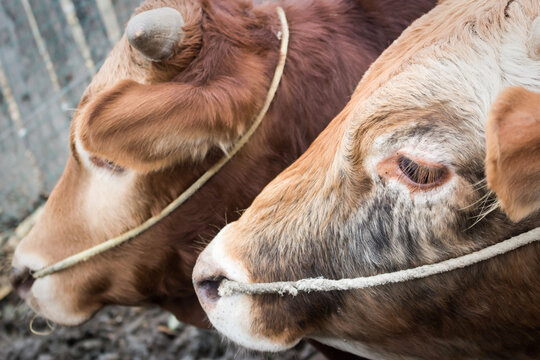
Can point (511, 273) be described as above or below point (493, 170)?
below

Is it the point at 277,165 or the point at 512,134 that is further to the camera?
the point at 277,165

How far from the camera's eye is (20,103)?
4.88 metres

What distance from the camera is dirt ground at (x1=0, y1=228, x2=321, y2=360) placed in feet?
11.6

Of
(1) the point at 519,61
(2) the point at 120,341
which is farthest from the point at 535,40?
(2) the point at 120,341

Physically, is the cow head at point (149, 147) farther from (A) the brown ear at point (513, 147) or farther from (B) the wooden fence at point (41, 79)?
(B) the wooden fence at point (41, 79)

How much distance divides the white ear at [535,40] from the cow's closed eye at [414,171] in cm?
32

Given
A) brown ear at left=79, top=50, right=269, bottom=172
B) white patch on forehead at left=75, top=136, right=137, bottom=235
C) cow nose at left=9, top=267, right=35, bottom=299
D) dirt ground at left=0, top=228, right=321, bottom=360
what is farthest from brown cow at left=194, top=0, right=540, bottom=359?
dirt ground at left=0, top=228, right=321, bottom=360

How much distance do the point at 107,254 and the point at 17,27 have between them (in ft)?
10.3

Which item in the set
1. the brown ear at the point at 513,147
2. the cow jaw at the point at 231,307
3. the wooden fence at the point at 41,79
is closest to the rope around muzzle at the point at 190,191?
the cow jaw at the point at 231,307

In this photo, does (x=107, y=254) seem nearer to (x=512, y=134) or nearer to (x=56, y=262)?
(x=56, y=262)

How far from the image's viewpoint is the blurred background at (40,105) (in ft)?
12.8

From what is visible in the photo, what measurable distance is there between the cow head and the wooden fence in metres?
2.75

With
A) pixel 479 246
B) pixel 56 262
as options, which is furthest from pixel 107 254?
pixel 479 246

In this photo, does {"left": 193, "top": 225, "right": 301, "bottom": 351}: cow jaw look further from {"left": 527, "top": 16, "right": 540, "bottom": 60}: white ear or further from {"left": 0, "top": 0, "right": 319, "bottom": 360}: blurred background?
{"left": 0, "top": 0, "right": 319, "bottom": 360}: blurred background
